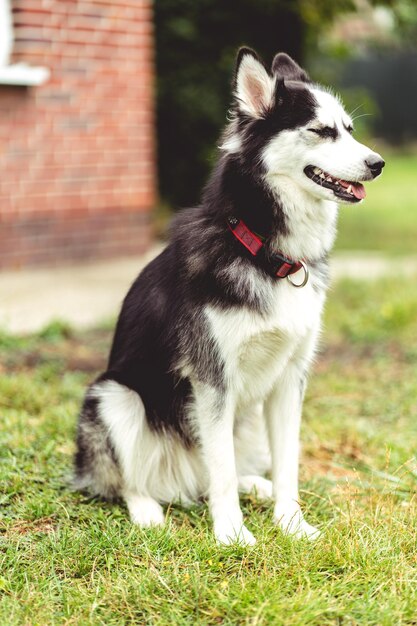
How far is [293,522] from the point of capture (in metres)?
3.17

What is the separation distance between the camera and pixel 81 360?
551cm

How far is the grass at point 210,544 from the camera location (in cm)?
252

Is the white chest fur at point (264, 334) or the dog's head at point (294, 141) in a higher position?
the dog's head at point (294, 141)

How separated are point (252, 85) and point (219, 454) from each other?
53.3 inches

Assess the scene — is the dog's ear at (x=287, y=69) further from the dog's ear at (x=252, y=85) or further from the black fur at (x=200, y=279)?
the dog's ear at (x=252, y=85)

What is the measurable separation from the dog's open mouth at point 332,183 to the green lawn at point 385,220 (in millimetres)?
4969

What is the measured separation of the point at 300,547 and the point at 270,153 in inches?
54.0

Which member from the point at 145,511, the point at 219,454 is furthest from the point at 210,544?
the point at 145,511

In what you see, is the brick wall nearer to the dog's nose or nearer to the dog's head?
the dog's head

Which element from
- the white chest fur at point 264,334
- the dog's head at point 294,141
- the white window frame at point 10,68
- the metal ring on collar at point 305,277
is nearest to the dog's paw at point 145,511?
the white chest fur at point 264,334

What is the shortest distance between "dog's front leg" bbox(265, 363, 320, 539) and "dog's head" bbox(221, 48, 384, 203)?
73cm

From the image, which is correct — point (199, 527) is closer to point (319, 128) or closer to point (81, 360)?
point (319, 128)

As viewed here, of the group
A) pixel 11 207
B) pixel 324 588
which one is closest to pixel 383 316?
pixel 11 207

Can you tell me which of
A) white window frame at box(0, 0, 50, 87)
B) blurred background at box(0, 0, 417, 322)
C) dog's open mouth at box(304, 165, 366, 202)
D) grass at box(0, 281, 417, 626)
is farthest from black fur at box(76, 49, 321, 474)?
white window frame at box(0, 0, 50, 87)
